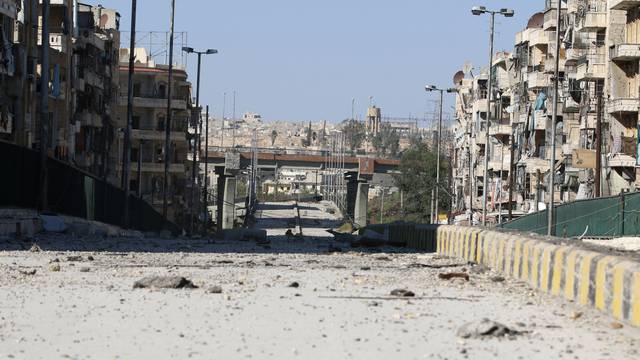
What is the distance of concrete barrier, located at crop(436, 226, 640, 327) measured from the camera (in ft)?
54.1

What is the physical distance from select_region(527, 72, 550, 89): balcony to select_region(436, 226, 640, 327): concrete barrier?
7443 cm

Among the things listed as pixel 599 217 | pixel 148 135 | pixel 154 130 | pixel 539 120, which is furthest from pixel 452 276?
pixel 154 130

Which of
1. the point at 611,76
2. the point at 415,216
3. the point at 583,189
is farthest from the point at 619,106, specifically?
the point at 415,216

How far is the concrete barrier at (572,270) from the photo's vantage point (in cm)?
1648

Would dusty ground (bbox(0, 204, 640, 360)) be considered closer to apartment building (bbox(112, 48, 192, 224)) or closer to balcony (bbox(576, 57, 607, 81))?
balcony (bbox(576, 57, 607, 81))

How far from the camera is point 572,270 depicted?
762 inches

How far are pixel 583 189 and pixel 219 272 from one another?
6476 cm

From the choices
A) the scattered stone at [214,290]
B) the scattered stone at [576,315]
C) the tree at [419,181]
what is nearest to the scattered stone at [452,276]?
the scattered stone at [214,290]

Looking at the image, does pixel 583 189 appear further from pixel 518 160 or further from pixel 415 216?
pixel 415 216

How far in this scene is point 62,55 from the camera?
81750 mm

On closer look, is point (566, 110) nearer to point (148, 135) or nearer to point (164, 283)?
point (148, 135)

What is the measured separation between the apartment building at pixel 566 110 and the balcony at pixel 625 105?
0.05 metres

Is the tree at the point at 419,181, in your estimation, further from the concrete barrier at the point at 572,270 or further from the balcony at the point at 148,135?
the concrete barrier at the point at 572,270

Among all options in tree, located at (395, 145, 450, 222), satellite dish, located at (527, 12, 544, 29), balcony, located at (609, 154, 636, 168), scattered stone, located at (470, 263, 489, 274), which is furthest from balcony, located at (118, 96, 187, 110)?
scattered stone, located at (470, 263, 489, 274)
